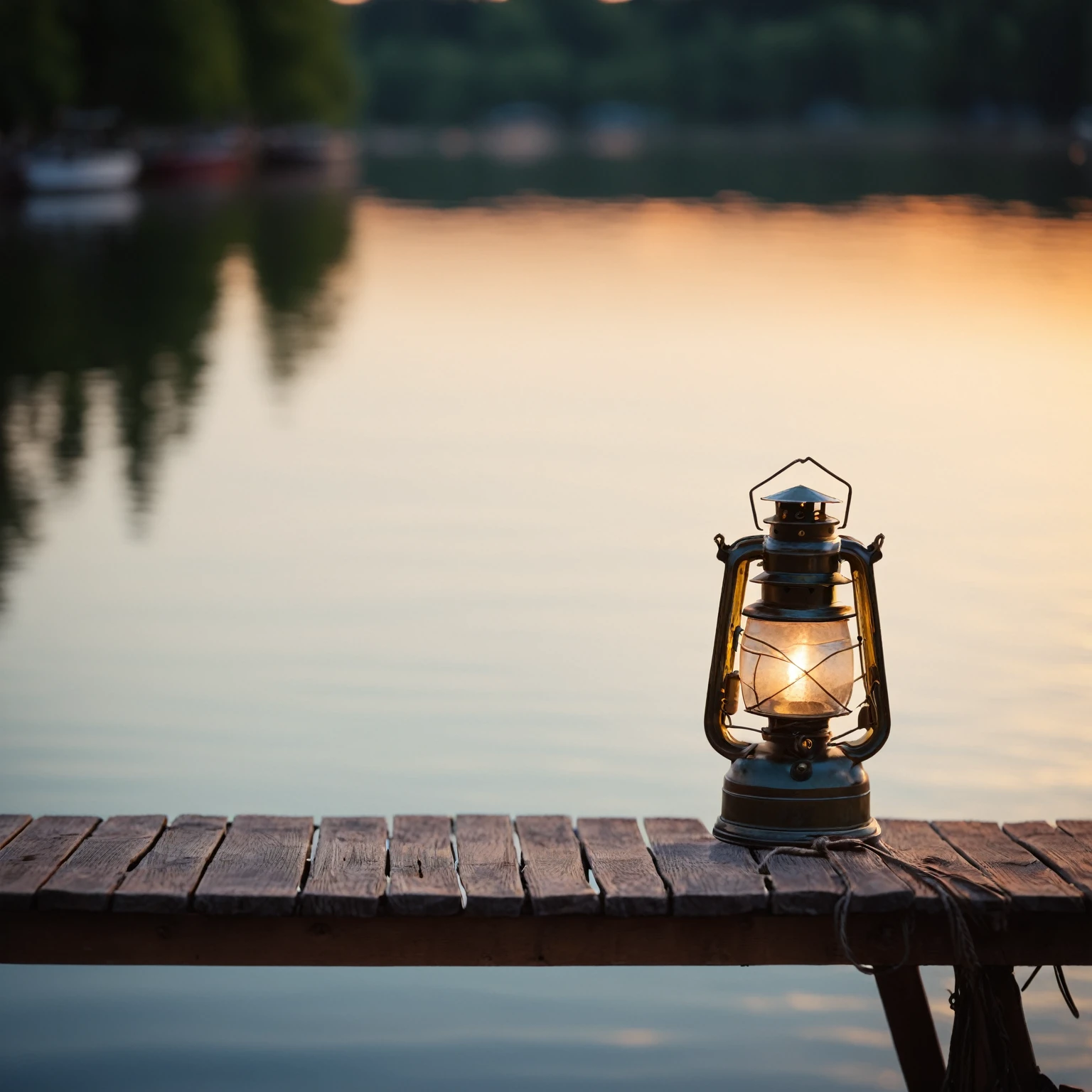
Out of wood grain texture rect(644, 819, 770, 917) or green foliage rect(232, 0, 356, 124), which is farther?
green foliage rect(232, 0, 356, 124)

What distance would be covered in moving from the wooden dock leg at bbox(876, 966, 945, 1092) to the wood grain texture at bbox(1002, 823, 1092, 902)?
38cm

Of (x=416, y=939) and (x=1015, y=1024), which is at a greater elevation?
(x=416, y=939)

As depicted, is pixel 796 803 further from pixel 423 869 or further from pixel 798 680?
pixel 423 869

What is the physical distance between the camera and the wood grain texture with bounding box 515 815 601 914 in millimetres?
3867

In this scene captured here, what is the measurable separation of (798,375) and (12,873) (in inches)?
643

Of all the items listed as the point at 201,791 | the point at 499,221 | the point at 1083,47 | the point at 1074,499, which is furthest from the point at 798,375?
the point at 1083,47

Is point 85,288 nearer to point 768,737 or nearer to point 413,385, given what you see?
point 413,385

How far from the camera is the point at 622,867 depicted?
4.12 metres

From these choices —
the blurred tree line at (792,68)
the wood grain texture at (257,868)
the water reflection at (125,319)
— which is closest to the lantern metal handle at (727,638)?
the wood grain texture at (257,868)

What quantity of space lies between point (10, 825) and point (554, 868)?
117 centimetres

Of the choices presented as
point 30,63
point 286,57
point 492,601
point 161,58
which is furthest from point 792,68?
point 492,601

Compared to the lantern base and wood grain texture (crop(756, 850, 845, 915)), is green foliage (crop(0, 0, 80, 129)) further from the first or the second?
wood grain texture (crop(756, 850, 845, 915))

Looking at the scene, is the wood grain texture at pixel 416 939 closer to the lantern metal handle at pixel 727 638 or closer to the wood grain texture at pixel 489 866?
the wood grain texture at pixel 489 866

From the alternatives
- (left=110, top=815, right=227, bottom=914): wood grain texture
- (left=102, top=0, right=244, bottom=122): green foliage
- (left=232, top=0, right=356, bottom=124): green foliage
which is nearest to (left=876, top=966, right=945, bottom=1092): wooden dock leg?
(left=110, top=815, right=227, bottom=914): wood grain texture
